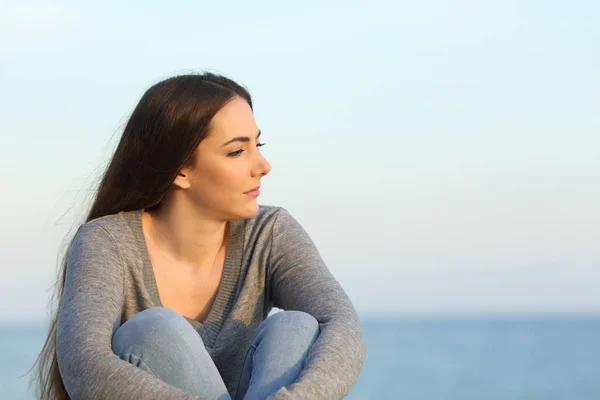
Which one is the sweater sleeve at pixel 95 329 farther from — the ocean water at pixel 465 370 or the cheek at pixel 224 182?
the ocean water at pixel 465 370

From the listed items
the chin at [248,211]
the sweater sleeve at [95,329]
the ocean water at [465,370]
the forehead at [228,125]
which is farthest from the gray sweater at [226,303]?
the ocean water at [465,370]

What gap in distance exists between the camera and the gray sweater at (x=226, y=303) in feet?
7.02

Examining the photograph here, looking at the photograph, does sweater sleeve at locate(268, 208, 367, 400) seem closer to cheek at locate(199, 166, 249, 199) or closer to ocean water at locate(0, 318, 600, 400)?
cheek at locate(199, 166, 249, 199)

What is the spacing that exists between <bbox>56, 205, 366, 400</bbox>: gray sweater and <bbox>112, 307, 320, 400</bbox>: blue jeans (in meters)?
0.05

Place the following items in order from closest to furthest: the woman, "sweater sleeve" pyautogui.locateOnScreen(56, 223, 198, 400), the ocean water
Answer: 1. "sweater sleeve" pyautogui.locateOnScreen(56, 223, 198, 400)
2. the woman
3. the ocean water

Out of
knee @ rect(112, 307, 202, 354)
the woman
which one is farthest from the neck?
knee @ rect(112, 307, 202, 354)

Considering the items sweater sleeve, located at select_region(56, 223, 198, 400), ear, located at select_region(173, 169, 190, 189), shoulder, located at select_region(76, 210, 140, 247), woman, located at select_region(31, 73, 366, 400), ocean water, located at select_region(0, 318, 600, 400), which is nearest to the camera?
sweater sleeve, located at select_region(56, 223, 198, 400)

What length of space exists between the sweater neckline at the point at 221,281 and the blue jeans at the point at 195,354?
15.8 inches

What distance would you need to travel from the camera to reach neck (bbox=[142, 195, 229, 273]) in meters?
2.76

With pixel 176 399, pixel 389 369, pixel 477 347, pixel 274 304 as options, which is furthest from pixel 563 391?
pixel 176 399

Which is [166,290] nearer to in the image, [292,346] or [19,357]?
[292,346]

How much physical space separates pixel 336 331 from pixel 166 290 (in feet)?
2.24

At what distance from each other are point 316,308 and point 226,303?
369 millimetres

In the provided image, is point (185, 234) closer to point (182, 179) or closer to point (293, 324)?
point (182, 179)
